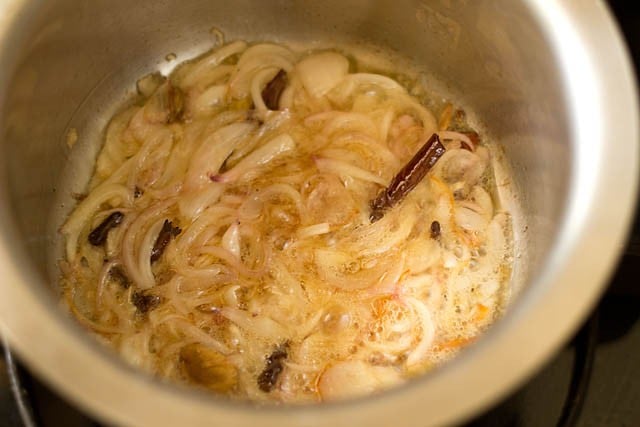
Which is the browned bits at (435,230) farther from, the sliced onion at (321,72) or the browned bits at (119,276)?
the browned bits at (119,276)

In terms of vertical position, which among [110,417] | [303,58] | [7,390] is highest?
[303,58]

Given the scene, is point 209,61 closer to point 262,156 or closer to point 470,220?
point 262,156

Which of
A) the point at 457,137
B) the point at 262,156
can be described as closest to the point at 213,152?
the point at 262,156

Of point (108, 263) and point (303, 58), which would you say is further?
point (303, 58)

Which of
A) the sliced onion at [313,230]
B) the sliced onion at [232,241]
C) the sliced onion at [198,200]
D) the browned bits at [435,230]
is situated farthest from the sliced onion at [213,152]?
the browned bits at [435,230]

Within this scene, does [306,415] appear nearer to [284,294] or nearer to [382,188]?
[284,294]

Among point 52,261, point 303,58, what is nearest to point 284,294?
point 52,261
